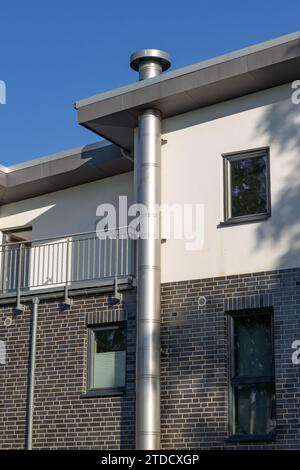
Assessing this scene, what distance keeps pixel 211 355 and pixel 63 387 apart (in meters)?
2.96

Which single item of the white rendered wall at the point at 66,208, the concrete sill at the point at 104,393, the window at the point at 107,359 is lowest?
the concrete sill at the point at 104,393

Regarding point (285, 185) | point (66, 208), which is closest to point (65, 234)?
point (66, 208)

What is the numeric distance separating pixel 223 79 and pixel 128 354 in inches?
194

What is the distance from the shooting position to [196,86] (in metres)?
15.4

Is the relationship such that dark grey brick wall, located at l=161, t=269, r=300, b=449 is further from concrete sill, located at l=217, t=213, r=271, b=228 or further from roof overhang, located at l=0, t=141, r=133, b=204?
roof overhang, located at l=0, t=141, r=133, b=204

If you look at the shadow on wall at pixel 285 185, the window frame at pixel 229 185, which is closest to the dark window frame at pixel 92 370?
the window frame at pixel 229 185

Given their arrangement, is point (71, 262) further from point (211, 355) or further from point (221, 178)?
point (211, 355)

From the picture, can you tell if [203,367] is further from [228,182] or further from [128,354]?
[228,182]

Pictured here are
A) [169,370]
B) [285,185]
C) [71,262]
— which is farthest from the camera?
[71,262]

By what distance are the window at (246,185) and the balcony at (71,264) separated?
2.02 m

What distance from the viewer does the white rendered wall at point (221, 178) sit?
1469 centimetres

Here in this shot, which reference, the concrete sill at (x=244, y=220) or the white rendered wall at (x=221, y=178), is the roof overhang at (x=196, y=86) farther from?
the concrete sill at (x=244, y=220)

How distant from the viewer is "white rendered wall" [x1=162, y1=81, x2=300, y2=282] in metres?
14.7
